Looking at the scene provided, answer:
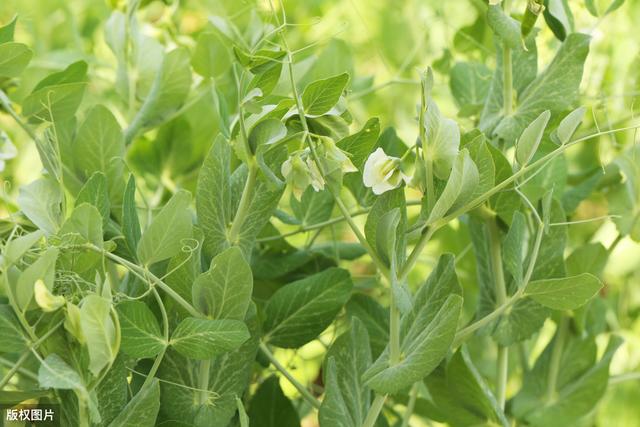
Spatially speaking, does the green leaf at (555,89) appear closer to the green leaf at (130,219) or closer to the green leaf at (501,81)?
the green leaf at (501,81)

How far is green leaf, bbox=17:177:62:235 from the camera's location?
0.34 m

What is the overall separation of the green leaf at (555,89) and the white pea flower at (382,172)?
0.09 metres

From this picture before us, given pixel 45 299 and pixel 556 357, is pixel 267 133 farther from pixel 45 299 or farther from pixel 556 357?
pixel 556 357

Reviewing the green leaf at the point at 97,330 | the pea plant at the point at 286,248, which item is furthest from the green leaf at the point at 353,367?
the green leaf at the point at 97,330

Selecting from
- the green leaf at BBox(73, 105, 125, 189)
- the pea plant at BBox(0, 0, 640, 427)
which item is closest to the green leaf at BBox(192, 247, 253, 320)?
the pea plant at BBox(0, 0, 640, 427)

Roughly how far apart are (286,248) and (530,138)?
16cm

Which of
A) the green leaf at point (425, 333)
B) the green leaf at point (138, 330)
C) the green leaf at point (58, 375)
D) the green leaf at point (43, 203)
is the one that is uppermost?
the green leaf at point (43, 203)

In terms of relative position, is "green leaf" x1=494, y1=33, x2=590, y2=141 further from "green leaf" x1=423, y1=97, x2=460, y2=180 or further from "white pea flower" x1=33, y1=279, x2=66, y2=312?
"white pea flower" x1=33, y1=279, x2=66, y2=312

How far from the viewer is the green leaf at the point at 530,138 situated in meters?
0.31

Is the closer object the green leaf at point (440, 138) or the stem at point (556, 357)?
the green leaf at point (440, 138)

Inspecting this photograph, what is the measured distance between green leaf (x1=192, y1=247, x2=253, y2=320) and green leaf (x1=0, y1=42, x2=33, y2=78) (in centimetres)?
13

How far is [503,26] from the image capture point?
13.9 inches

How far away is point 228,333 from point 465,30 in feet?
0.92

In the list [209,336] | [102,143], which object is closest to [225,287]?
[209,336]
